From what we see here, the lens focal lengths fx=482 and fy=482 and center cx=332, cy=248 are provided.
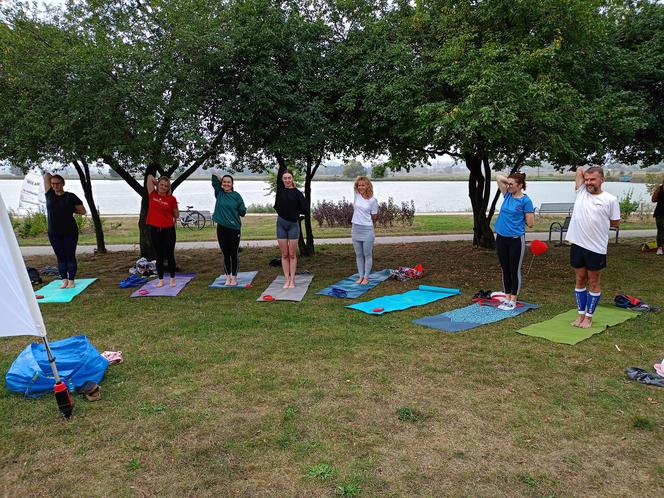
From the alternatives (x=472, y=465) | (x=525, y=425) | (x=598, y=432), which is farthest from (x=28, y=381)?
(x=598, y=432)

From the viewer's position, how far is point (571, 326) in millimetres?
5137

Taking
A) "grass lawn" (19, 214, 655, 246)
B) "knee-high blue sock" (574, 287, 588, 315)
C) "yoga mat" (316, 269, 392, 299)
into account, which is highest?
"grass lawn" (19, 214, 655, 246)

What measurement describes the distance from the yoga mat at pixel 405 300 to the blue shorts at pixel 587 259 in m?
1.93

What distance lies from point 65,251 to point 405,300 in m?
5.12

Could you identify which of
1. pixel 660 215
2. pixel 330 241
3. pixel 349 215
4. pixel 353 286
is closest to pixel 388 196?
pixel 349 215

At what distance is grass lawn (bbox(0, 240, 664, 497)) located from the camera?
2594 millimetres

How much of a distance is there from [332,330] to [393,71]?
427 cm

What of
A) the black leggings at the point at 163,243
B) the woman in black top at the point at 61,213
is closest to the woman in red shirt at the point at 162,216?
the black leggings at the point at 163,243

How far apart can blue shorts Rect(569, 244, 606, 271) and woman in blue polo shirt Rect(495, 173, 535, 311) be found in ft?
2.01

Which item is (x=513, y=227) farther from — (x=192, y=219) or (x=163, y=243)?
(x=192, y=219)

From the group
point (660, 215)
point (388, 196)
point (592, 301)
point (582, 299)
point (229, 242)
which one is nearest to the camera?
point (592, 301)

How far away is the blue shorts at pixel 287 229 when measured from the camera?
720 cm

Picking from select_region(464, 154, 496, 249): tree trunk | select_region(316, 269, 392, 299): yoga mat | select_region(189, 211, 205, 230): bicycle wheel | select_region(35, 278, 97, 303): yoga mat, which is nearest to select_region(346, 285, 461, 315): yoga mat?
select_region(316, 269, 392, 299): yoga mat

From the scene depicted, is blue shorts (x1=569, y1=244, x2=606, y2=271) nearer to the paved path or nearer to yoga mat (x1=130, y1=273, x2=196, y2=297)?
yoga mat (x1=130, y1=273, x2=196, y2=297)
